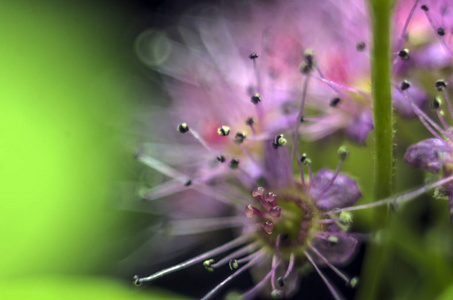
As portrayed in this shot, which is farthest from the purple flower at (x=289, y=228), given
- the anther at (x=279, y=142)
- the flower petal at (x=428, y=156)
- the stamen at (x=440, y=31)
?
the stamen at (x=440, y=31)

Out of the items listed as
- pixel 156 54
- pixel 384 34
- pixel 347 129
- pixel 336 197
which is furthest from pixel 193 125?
pixel 384 34

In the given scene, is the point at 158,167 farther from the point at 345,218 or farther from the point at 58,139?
the point at 58,139

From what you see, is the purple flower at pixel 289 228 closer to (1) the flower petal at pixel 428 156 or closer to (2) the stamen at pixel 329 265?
(2) the stamen at pixel 329 265

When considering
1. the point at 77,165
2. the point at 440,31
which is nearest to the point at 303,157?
the point at 440,31

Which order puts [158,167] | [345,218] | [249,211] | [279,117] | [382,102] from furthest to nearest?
[158,167] < [279,117] < [249,211] < [345,218] < [382,102]

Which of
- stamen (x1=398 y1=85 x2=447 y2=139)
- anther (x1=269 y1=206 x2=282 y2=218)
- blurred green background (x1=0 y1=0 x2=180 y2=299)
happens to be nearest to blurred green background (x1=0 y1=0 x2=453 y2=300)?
blurred green background (x1=0 y1=0 x2=180 y2=299)
